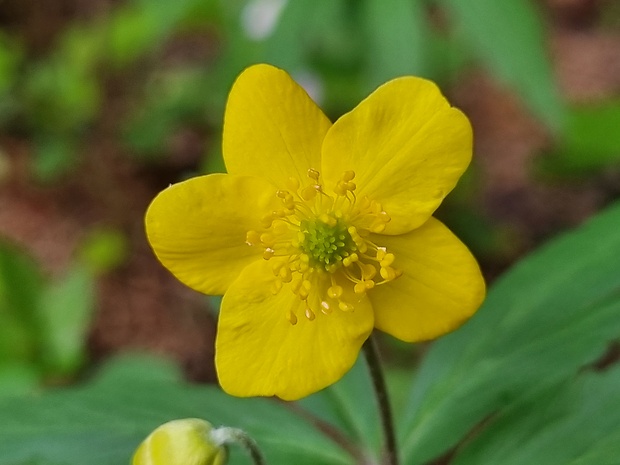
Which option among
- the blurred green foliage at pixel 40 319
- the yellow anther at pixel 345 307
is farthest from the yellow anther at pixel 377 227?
the blurred green foliage at pixel 40 319

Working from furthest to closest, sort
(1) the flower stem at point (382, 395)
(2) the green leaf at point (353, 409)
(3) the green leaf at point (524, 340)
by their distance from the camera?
(2) the green leaf at point (353, 409), (3) the green leaf at point (524, 340), (1) the flower stem at point (382, 395)

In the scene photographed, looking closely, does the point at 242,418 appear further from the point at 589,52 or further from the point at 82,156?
the point at 589,52

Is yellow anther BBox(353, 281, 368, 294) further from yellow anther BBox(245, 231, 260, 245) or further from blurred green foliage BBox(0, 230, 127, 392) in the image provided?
blurred green foliage BBox(0, 230, 127, 392)

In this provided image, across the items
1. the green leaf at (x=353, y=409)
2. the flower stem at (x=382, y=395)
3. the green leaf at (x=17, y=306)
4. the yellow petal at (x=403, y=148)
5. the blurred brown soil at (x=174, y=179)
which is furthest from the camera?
the blurred brown soil at (x=174, y=179)

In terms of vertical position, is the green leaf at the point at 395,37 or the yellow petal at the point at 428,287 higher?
the yellow petal at the point at 428,287

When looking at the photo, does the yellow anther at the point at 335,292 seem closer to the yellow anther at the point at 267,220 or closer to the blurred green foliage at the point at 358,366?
the yellow anther at the point at 267,220

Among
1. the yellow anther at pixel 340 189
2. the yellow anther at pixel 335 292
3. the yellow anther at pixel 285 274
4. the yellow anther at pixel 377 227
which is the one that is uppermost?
the yellow anther at pixel 340 189

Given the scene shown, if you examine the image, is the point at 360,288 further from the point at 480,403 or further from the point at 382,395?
the point at 480,403

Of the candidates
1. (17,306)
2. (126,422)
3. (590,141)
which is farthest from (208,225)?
(590,141)
